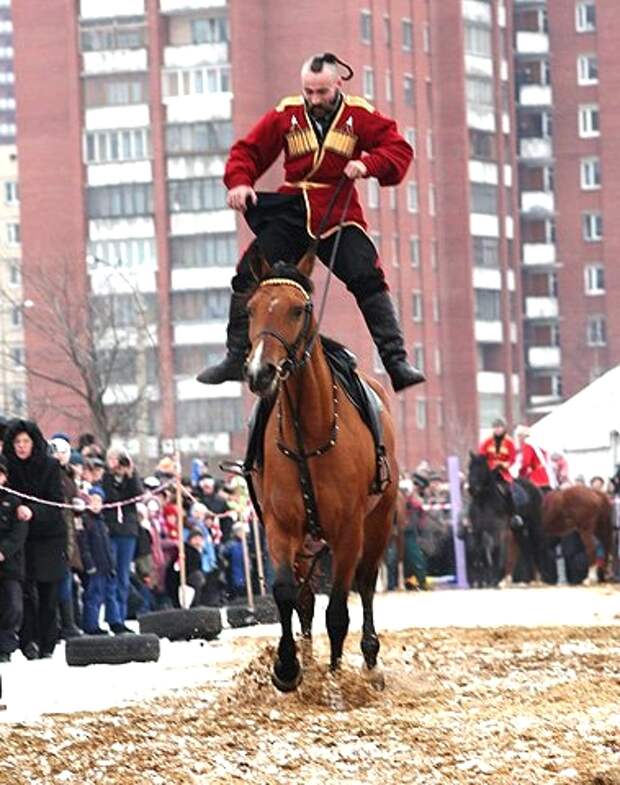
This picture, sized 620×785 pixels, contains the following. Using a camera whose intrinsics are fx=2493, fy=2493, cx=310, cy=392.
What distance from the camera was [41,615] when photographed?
2239 centimetres

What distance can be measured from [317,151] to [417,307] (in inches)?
3997

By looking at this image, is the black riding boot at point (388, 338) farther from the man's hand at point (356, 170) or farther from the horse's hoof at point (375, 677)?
the horse's hoof at point (375, 677)

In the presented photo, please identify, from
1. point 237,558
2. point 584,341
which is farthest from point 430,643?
point 584,341

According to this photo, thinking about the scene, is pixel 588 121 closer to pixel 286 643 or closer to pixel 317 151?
pixel 317 151

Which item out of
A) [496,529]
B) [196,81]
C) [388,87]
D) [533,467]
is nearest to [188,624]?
[496,529]

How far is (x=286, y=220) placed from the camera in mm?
15258

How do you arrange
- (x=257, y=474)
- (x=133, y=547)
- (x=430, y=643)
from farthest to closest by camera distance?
(x=133, y=547), (x=430, y=643), (x=257, y=474)

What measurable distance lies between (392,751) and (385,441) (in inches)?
169

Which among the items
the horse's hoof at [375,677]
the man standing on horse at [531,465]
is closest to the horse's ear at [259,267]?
the horse's hoof at [375,677]

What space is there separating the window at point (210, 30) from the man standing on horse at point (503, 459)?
3084 inches

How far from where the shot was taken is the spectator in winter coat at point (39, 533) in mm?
21750

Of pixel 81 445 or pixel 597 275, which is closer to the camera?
pixel 81 445

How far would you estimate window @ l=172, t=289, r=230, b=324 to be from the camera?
377 ft

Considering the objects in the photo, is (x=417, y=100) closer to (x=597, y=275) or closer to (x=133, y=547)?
(x=597, y=275)
